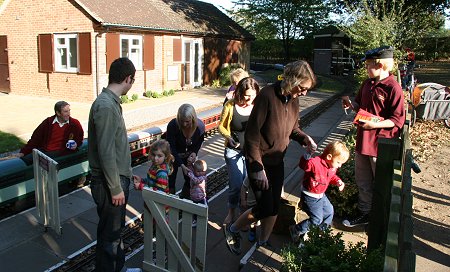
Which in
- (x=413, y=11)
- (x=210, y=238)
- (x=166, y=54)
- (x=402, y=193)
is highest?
(x=413, y=11)

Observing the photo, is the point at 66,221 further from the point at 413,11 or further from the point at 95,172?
the point at 413,11

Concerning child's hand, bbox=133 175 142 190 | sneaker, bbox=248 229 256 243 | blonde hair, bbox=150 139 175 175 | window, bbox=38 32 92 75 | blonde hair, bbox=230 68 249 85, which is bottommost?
sneaker, bbox=248 229 256 243

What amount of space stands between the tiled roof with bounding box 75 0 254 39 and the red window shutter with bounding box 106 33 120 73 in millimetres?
486

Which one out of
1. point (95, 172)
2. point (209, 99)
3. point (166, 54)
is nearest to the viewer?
point (95, 172)

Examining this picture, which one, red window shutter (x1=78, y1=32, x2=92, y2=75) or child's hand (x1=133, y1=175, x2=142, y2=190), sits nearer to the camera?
child's hand (x1=133, y1=175, x2=142, y2=190)

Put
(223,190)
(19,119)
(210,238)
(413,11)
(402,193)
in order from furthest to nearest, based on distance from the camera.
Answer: (413,11), (19,119), (223,190), (210,238), (402,193)

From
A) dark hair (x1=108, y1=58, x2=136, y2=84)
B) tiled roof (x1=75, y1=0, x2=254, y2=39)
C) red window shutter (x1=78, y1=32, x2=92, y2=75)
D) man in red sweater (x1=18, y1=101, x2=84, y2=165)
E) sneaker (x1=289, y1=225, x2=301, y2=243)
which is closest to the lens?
dark hair (x1=108, y1=58, x2=136, y2=84)

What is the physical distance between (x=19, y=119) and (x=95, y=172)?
33.1 ft

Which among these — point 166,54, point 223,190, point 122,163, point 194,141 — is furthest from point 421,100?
point 166,54

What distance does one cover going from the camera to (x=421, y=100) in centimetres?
1098

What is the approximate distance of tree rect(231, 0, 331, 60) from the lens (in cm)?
3722

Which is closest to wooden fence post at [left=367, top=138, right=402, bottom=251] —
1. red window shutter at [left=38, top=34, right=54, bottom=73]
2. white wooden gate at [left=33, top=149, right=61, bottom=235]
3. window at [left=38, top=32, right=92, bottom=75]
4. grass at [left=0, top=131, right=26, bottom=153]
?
white wooden gate at [left=33, top=149, right=61, bottom=235]

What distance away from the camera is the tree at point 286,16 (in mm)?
37219

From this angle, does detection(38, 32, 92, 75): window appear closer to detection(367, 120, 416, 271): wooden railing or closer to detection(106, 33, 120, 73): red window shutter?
detection(106, 33, 120, 73): red window shutter
